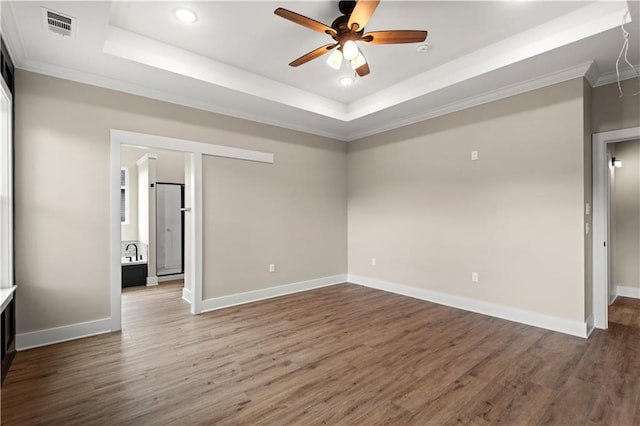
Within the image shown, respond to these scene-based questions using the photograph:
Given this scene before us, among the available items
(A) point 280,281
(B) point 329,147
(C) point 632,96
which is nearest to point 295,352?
(A) point 280,281

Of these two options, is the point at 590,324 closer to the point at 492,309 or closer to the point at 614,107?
the point at 492,309

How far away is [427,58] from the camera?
11.9 ft

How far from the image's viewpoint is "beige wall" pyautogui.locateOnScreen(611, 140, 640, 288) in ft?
15.4

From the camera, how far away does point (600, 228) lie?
3.53 meters

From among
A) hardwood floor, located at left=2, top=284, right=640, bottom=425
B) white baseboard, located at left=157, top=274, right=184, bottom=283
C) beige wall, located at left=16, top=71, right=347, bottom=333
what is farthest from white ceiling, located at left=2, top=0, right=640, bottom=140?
white baseboard, located at left=157, top=274, right=184, bottom=283

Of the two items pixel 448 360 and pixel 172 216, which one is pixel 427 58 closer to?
pixel 448 360

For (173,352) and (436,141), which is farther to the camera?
(436,141)

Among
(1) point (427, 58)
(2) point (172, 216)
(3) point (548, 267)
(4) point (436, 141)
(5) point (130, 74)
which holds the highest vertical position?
(1) point (427, 58)

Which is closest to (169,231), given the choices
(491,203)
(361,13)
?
(361,13)

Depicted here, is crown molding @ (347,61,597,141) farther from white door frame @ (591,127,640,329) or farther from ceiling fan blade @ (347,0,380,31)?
ceiling fan blade @ (347,0,380,31)

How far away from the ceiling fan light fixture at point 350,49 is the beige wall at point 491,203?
2273mm

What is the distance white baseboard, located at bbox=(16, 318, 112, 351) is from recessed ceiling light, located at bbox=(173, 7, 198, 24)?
322 cm

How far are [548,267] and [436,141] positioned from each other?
2.17m

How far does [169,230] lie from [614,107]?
716cm
